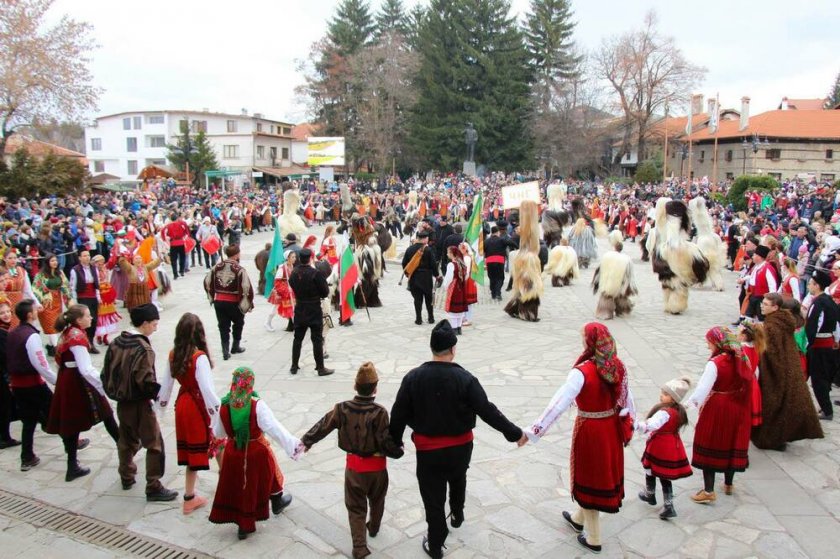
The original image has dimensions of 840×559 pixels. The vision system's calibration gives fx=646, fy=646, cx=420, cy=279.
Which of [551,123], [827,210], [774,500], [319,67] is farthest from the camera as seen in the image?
[319,67]

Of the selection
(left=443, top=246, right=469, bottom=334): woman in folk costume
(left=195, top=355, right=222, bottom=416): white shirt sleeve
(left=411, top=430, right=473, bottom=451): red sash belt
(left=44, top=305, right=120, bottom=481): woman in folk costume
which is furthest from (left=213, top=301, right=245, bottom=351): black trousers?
(left=411, top=430, right=473, bottom=451): red sash belt

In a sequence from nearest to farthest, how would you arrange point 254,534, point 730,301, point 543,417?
point 543,417, point 254,534, point 730,301

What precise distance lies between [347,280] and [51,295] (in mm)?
4386

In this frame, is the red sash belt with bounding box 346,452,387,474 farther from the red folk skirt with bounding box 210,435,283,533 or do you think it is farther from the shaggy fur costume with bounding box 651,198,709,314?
the shaggy fur costume with bounding box 651,198,709,314

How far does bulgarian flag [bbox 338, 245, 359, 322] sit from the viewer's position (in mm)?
10875

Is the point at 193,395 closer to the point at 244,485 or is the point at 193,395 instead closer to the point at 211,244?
the point at 244,485

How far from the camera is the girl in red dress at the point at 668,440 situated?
4.70 meters

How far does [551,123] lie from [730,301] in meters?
40.3

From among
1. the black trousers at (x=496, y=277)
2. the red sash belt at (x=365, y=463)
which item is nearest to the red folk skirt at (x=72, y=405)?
the red sash belt at (x=365, y=463)

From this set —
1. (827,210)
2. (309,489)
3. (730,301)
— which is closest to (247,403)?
(309,489)

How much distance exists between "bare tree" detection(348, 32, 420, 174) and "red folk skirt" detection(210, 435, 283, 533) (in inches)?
1995

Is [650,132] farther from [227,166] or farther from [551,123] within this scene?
[227,166]

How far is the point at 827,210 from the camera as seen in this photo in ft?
64.7

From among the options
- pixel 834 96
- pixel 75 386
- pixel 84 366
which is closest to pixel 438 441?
pixel 84 366
